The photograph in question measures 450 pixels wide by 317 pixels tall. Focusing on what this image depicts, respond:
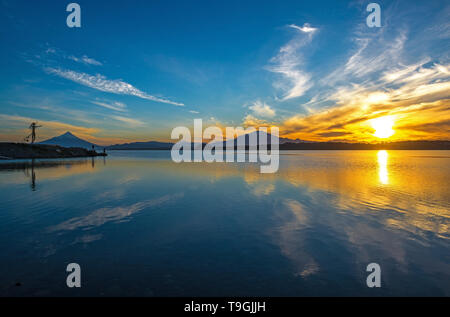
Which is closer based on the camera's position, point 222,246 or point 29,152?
point 222,246

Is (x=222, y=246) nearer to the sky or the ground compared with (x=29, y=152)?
nearer to the ground

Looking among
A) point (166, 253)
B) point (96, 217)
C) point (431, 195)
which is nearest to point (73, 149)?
point (96, 217)

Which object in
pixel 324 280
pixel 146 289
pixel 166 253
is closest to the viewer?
pixel 146 289

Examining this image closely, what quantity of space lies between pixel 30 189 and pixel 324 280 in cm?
2760

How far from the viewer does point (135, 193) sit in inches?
834

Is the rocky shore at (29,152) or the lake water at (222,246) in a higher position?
the rocky shore at (29,152)

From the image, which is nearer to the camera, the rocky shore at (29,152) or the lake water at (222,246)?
the lake water at (222,246)

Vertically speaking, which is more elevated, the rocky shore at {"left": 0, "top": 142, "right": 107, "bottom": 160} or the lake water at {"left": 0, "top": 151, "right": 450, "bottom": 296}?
the rocky shore at {"left": 0, "top": 142, "right": 107, "bottom": 160}

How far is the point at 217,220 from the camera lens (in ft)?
44.1

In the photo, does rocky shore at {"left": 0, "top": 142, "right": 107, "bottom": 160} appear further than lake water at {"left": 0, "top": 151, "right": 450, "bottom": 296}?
Yes
